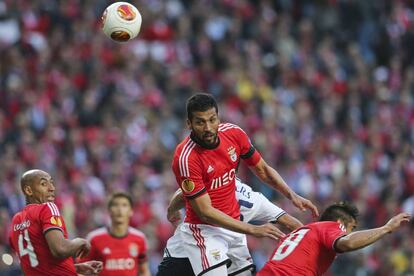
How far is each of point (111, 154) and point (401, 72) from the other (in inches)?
269

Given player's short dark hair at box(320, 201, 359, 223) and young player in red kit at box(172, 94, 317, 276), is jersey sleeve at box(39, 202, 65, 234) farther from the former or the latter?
player's short dark hair at box(320, 201, 359, 223)

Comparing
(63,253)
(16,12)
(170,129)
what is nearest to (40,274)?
(63,253)

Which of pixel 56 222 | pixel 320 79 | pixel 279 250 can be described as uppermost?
pixel 320 79

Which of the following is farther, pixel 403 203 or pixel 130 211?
pixel 403 203

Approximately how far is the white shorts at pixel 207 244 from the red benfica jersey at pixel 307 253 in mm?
459

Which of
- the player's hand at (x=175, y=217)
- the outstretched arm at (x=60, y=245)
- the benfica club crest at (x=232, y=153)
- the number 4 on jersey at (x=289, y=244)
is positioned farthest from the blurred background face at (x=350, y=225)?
the outstretched arm at (x=60, y=245)

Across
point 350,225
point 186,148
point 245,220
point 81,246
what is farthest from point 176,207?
point 350,225

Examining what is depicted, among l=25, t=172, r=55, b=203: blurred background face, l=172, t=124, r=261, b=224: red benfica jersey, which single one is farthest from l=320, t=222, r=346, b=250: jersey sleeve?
l=25, t=172, r=55, b=203: blurred background face

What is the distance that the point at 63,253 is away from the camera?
29.5 feet

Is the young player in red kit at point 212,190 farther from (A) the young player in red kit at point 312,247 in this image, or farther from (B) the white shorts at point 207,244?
(A) the young player in red kit at point 312,247

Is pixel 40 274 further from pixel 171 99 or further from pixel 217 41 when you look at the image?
pixel 217 41

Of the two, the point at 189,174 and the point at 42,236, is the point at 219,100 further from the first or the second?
the point at 42,236

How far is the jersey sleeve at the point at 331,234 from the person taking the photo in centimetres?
909

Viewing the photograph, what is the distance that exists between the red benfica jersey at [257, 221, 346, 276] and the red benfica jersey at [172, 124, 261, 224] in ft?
2.16
